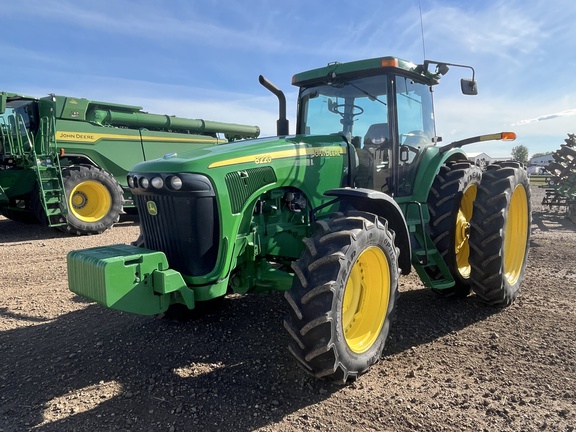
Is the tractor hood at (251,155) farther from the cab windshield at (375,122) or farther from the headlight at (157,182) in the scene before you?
the cab windshield at (375,122)

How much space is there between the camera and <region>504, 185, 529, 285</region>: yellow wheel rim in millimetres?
5188

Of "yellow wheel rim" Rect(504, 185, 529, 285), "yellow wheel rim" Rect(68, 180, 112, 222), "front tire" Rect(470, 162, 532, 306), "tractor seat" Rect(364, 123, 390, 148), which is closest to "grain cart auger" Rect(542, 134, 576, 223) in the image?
"yellow wheel rim" Rect(504, 185, 529, 285)

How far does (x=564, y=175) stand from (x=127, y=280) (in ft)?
43.3

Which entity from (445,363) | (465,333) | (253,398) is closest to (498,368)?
(445,363)

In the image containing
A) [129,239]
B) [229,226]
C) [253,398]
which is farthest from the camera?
[129,239]

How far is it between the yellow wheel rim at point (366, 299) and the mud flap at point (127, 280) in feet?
3.91

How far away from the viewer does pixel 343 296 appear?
3.06 metres

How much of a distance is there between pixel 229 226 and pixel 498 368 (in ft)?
7.51

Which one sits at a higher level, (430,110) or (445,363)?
(430,110)

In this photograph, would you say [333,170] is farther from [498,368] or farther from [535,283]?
[535,283]

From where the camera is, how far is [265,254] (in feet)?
12.5

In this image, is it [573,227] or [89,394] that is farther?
A: [573,227]

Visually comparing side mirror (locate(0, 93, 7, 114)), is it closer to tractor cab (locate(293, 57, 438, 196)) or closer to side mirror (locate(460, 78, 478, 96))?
tractor cab (locate(293, 57, 438, 196))

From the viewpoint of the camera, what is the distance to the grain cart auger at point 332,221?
9.85 ft
